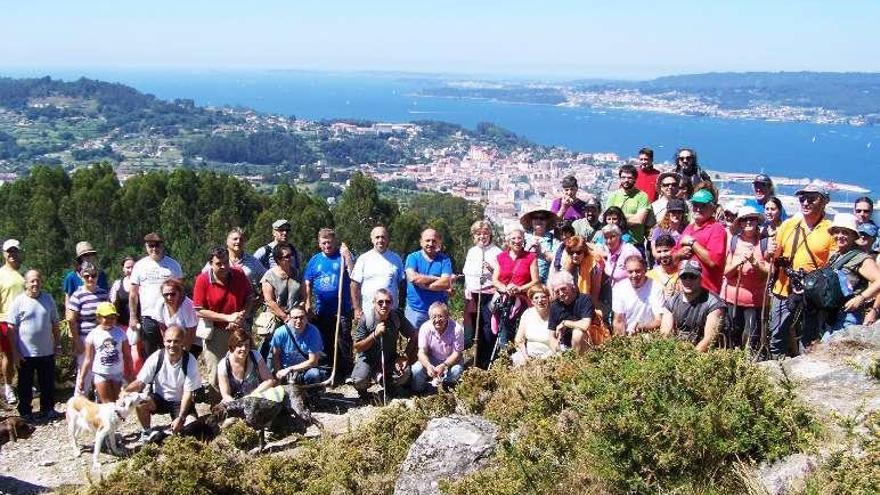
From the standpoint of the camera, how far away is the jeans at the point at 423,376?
Result: 6797mm

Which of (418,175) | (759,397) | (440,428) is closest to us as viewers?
(759,397)

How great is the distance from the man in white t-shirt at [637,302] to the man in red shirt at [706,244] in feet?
1.46

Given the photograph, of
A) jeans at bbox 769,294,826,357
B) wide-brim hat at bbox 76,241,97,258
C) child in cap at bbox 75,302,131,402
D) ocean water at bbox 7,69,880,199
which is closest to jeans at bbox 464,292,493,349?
jeans at bbox 769,294,826,357

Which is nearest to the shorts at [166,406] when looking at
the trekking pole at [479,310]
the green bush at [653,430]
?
the trekking pole at [479,310]

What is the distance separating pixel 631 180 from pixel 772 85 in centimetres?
14979

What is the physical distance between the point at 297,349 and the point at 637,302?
3046 mm

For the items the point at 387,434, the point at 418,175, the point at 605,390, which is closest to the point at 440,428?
the point at 387,434

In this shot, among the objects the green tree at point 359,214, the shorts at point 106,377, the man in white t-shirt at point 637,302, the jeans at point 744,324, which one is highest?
the man in white t-shirt at point 637,302

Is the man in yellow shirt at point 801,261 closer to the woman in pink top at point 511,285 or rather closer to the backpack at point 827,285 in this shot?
the backpack at point 827,285

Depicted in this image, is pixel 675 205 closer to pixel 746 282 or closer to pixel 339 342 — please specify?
pixel 746 282

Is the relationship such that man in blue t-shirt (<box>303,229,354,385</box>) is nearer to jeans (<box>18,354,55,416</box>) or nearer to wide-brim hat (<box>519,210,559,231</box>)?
wide-brim hat (<box>519,210,559,231</box>)

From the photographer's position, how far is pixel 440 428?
4.84 m

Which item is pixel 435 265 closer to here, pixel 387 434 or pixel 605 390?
pixel 387 434

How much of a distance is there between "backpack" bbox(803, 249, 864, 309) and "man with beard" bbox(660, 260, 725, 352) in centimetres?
78
